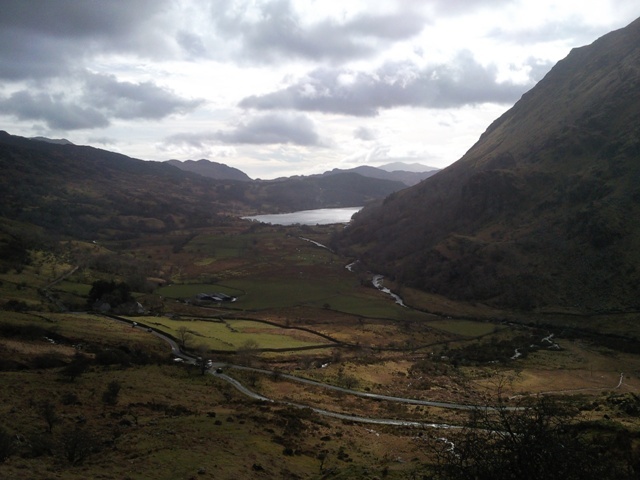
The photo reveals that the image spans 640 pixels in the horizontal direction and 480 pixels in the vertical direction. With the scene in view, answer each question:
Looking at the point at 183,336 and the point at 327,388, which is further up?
the point at 183,336

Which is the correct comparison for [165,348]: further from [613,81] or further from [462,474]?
[613,81]

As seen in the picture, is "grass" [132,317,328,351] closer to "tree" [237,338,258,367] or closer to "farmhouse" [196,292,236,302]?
"tree" [237,338,258,367]

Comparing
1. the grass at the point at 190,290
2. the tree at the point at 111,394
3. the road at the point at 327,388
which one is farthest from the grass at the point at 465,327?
the tree at the point at 111,394

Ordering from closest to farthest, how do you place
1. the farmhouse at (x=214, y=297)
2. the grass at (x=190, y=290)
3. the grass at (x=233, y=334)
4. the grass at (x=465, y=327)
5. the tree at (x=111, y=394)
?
the tree at (x=111, y=394)
the grass at (x=233, y=334)
the grass at (x=465, y=327)
the farmhouse at (x=214, y=297)
the grass at (x=190, y=290)

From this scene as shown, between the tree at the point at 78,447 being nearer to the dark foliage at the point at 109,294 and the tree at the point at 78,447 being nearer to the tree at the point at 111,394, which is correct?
the tree at the point at 111,394

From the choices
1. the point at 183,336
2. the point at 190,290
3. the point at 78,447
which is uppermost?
the point at 78,447

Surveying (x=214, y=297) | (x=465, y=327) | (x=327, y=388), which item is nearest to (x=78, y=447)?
(x=327, y=388)

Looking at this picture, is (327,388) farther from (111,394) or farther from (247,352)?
(111,394)

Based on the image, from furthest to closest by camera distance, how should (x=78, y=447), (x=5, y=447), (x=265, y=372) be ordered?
1. (x=265, y=372)
2. (x=78, y=447)
3. (x=5, y=447)
